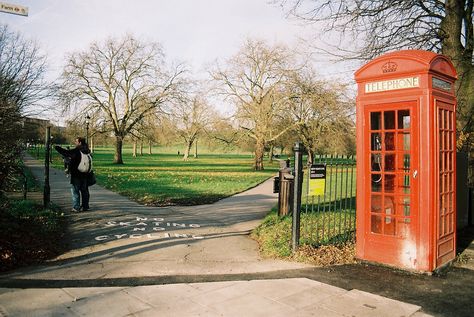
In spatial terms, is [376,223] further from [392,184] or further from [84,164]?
[84,164]

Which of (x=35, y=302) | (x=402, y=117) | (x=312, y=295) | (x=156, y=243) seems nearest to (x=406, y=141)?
(x=402, y=117)

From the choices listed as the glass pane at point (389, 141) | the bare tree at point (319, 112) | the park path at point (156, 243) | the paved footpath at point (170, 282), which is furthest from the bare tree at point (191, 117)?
the glass pane at point (389, 141)

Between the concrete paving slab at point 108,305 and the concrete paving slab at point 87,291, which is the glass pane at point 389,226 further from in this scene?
the concrete paving slab at point 87,291

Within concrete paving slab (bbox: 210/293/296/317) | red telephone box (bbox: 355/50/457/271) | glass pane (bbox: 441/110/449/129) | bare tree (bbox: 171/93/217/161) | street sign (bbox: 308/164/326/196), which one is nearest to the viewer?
concrete paving slab (bbox: 210/293/296/317)

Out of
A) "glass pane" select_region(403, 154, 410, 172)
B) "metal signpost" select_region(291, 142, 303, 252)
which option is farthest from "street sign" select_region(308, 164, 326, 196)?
"glass pane" select_region(403, 154, 410, 172)

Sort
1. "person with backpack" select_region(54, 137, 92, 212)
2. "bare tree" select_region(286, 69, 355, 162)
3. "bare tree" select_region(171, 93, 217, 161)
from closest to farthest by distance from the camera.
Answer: "person with backpack" select_region(54, 137, 92, 212)
"bare tree" select_region(286, 69, 355, 162)
"bare tree" select_region(171, 93, 217, 161)

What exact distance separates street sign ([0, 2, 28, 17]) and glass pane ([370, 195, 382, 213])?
223 inches

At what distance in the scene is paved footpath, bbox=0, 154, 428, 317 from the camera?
3930 millimetres

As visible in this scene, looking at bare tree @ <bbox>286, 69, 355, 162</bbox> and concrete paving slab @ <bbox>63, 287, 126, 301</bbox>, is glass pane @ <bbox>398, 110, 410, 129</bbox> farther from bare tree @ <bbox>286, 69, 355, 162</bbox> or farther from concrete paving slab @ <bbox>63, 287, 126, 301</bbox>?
bare tree @ <bbox>286, 69, 355, 162</bbox>

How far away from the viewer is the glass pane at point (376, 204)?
5672mm

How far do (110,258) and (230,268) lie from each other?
195 centimetres

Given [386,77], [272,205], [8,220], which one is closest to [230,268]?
[386,77]

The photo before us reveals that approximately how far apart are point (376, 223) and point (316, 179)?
120 cm

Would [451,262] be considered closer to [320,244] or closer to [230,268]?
[320,244]
